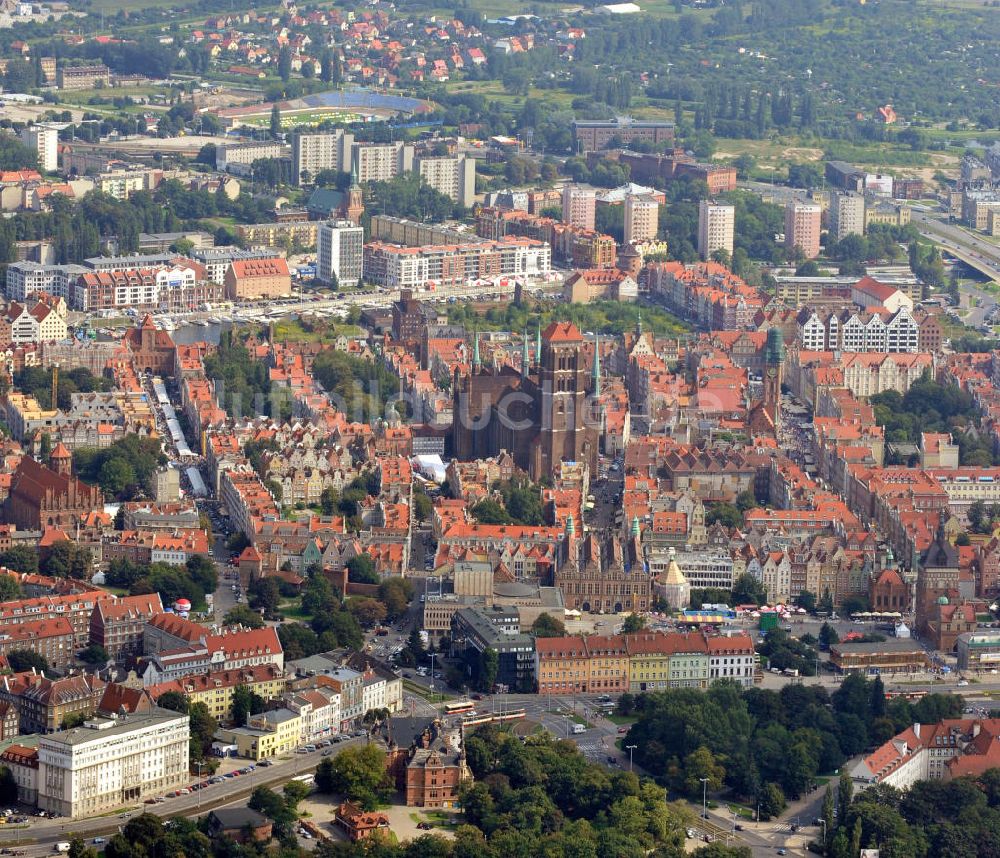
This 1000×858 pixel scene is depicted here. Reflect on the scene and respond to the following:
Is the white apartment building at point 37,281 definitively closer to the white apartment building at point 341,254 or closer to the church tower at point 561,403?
the white apartment building at point 341,254

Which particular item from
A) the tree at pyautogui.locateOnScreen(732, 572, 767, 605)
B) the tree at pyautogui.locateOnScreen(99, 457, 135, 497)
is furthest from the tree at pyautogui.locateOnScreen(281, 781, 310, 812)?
the tree at pyautogui.locateOnScreen(99, 457, 135, 497)

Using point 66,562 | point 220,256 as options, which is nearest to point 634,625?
point 66,562

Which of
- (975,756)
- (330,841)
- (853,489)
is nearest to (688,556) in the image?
(853,489)

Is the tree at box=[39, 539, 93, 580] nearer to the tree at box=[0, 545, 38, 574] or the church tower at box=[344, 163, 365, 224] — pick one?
the tree at box=[0, 545, 38, 574]

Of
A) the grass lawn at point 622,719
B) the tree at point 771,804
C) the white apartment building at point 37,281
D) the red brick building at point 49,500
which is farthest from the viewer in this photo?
the white apartment building at point 37,281

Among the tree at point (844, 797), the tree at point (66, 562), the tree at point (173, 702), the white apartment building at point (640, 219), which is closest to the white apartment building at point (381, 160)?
the white apartment building at point (640, 219)

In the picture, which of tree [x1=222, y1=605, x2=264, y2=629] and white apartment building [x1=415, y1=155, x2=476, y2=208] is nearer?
tree [x1=222, y1=605, x2=264, y2=629]

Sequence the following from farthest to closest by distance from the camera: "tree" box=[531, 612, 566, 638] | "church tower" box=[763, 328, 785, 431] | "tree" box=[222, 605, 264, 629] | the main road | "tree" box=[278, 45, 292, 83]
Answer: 1. "tree" box=[278, 45, 292, 83]
2. "church tower" box=[763, 328, 785, 431]
3. "tree" box=[531, 612, 566, 638]
4. "tree" box=[222, 605, 264, 629]
5. the main road

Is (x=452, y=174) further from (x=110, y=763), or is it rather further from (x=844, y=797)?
(x=844, y=797)
